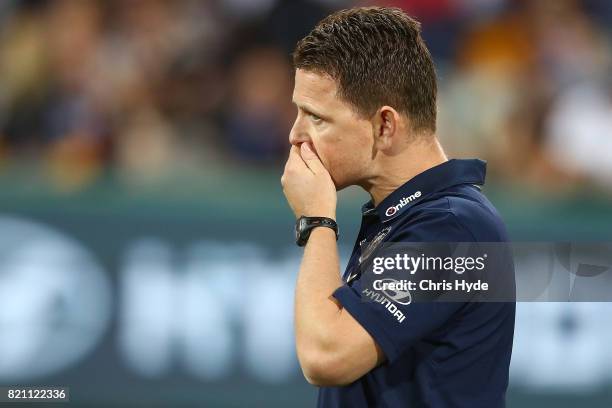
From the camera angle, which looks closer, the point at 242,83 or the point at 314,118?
the point at 314,118

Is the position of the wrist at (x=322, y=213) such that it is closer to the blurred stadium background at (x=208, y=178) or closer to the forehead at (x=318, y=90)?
the forehead at (x=318, y=90)

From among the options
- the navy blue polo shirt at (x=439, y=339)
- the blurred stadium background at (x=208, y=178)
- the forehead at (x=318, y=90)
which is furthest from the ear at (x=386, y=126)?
the blurred stadium background at (x=208, y=178)

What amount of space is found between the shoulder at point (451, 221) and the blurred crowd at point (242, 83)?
142 inches

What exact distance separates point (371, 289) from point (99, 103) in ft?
14.2

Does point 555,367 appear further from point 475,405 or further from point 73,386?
point 475,405

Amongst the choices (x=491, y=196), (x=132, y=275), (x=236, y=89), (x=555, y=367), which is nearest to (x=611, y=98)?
(x=491, y=196)

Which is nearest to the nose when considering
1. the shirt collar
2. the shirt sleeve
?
the shirt collar

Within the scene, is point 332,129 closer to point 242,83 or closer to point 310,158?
point 310,158

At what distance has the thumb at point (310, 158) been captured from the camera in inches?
110

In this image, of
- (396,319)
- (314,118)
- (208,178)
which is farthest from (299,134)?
(208,178)

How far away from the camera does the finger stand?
9.14 ft

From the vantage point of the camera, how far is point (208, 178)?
589 centimetres

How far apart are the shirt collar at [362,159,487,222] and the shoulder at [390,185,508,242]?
0.05 metres

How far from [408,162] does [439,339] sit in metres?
0.55
